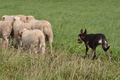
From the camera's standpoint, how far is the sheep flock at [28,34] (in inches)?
349

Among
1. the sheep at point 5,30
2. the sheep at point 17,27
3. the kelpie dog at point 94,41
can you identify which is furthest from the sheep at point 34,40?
the sheep at point 5,30

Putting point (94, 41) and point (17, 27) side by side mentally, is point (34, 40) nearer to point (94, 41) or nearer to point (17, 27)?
point (94, 41)

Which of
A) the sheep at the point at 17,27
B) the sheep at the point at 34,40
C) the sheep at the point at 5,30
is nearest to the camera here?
the sheep at the point at 34,40

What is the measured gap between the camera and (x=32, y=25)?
10.7m

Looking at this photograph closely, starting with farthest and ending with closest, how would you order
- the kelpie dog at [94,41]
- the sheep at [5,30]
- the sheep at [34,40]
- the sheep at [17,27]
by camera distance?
the sheep at [5,30], the sheep at [17,27], the sheep at [34,40], the kelpie dog at [94,41]

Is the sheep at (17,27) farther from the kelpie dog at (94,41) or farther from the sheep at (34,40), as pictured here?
the kelpie dog at (94,41)

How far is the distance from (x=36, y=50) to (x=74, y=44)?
179 cm

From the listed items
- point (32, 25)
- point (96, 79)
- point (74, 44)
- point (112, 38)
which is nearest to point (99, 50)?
point (74, 44)

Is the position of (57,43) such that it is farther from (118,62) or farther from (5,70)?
(5,70)

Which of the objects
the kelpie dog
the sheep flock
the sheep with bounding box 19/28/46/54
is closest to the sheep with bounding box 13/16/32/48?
the sheep flock

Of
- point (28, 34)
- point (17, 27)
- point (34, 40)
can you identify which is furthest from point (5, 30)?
point (34, 40)

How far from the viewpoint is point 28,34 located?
9.06 m

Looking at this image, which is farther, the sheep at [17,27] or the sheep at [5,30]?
the sheep at [5,30]

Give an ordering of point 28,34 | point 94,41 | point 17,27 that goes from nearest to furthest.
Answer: point 94,41, point 28,34, point 17,27
